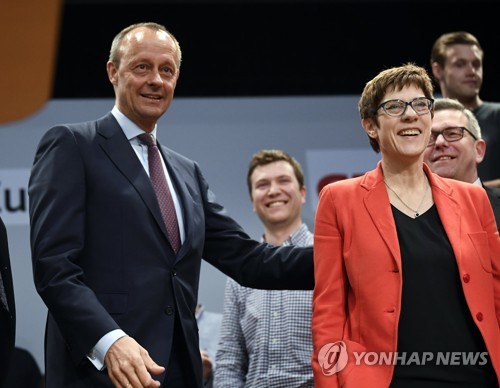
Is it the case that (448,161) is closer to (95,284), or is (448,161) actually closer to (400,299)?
(400,299)

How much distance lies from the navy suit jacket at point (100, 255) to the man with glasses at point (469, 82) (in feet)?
6.65

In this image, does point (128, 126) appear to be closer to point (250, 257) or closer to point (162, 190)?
point (162, 190)

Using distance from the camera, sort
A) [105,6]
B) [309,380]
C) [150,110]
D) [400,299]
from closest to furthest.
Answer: [400,299] < [150,110] < [309,380] < [105,6]

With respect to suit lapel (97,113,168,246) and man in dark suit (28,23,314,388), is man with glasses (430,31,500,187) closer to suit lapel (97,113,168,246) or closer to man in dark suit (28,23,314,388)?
man in dark suit (28,23,314,388)

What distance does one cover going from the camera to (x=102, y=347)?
236cm

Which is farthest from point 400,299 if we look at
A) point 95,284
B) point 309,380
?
point 309,380

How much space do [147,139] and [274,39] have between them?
2689 millimetres

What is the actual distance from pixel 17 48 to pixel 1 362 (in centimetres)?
243

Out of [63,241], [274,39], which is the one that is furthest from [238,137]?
[63,241]

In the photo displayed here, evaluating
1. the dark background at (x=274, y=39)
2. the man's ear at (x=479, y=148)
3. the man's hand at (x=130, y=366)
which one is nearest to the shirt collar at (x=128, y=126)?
the man's hand at (x=130, y=366)

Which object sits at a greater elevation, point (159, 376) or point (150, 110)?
point (150, 110)

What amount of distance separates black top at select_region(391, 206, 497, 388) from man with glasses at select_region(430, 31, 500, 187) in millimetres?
1878

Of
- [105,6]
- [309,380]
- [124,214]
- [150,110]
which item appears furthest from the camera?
[105,6]

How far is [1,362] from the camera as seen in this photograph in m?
2.99
